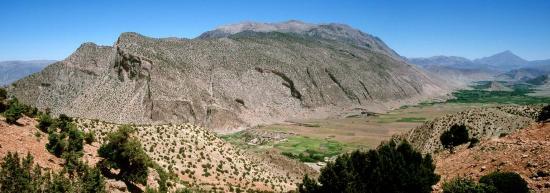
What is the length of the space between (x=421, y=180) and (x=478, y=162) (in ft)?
24.4

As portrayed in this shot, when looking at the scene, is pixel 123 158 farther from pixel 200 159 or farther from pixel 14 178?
pixel 200 159

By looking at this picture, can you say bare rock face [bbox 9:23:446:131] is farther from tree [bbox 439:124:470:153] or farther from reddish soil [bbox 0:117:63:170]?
reddish soil [bbox 0:117:63:170]

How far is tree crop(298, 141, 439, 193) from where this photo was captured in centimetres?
2784

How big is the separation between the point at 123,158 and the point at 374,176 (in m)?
13.7

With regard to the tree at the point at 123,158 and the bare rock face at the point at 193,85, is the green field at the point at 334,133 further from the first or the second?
the tree at the point at 123,158

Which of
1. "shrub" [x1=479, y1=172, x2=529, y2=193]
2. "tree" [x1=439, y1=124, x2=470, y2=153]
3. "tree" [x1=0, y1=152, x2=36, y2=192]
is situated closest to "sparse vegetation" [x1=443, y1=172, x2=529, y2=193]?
"shrub" [x1=479, y1=172, x2=529, y2=193]

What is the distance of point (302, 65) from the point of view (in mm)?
161875

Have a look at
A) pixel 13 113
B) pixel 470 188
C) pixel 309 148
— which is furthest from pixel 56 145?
pixel 309 148

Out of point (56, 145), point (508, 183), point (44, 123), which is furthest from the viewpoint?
point (44, 123)

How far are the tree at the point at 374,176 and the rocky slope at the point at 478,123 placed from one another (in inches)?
977

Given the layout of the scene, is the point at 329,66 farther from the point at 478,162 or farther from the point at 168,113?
the point at 478,162

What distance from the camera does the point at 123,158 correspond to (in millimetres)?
26672

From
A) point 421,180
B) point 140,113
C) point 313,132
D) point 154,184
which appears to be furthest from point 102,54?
point 421,180

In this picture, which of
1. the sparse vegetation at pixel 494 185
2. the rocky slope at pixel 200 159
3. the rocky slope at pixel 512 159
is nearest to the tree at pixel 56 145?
the rocky slope at pixel 200 159
